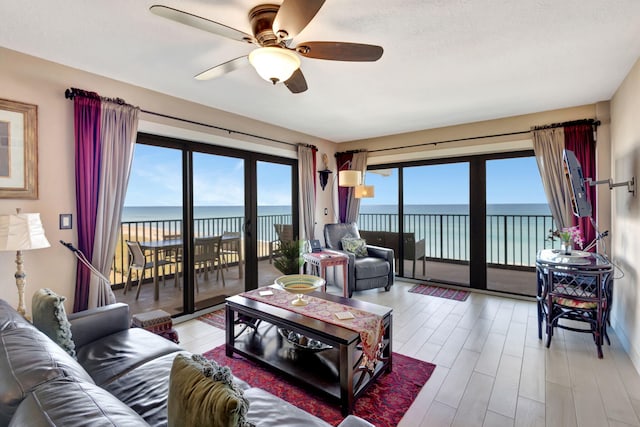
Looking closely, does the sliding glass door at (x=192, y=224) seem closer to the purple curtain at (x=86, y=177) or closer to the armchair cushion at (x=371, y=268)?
the purple curtain at (x=86, y=177)

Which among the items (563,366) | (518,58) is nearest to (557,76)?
(518,58)

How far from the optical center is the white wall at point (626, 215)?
2.51 metres

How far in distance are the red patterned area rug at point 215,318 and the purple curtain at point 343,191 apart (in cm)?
277

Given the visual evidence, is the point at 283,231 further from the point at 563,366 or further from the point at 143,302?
the point at 563,366

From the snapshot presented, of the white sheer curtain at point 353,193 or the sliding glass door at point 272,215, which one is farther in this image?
the white sheer curtain at point 353,193

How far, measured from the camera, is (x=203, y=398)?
784mm

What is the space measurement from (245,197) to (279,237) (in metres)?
0.94

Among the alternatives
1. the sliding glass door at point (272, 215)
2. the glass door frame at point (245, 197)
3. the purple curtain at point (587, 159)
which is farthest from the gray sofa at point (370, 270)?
the purple curtain at point (587, 159)

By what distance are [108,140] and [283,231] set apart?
8.77ft

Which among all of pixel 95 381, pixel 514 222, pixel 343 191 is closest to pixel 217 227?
pixel 95 381

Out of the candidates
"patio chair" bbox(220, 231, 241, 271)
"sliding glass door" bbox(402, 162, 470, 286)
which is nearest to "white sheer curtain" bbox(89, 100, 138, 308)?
"patio chair" bbox(220, 231, 241, 271)

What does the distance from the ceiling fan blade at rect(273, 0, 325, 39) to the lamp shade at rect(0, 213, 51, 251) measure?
7.02 ft

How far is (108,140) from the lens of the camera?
271 centimetres

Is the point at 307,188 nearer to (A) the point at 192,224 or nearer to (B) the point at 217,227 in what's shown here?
(B) the point at 217,227
